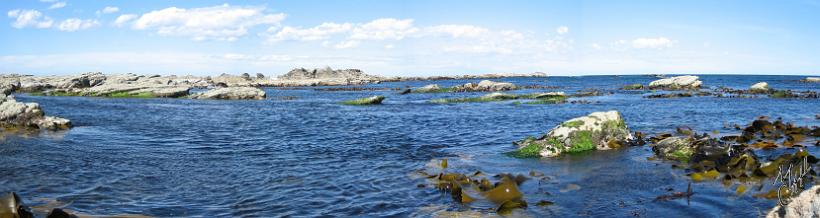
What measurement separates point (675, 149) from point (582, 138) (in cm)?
300

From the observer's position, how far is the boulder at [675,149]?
16844 millimetres

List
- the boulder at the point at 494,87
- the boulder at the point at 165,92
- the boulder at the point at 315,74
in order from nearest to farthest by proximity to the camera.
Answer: the boulder at the point at 165,92 → the boulder at the point at 494,87 → the boulder at the point at 315,74

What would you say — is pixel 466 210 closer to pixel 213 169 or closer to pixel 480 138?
pixel 213 169

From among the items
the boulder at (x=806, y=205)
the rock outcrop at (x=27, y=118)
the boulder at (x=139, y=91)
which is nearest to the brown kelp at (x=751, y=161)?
the boulder at (x=806, y=205)

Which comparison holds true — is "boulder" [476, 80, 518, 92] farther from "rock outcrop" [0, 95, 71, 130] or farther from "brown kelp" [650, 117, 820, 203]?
"brown kelp" [650, 117, 820, 203]

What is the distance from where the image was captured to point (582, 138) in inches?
760

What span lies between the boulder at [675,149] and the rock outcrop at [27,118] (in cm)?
2744

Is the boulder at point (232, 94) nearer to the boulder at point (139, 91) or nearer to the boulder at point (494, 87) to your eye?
the boulder at point (139, 91)

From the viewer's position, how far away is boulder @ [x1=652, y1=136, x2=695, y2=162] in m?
16.8

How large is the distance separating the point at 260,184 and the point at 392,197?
379 cm

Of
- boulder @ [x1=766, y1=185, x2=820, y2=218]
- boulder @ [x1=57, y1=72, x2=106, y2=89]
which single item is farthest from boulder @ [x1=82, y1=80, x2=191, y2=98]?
boulder @ [x1=766, y1=185, x2=820, y2=218]

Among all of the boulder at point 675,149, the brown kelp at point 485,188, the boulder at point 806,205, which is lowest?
the brown kelp at point 485,188

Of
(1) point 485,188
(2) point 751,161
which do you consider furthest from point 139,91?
(2) point 751,161

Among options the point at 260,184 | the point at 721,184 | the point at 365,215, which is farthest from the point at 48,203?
the point at 721,184
